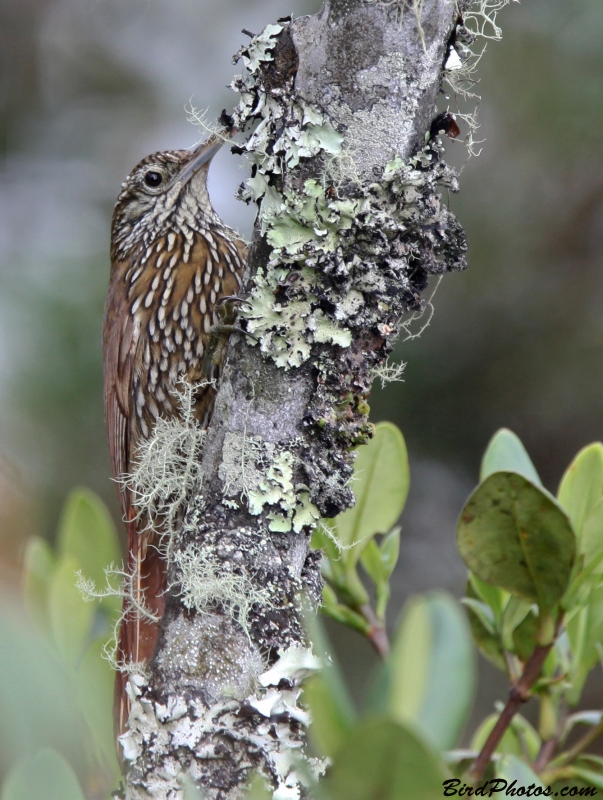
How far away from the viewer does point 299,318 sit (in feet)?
4.36

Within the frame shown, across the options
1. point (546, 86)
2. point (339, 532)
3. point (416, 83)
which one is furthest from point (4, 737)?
point (546, 86)

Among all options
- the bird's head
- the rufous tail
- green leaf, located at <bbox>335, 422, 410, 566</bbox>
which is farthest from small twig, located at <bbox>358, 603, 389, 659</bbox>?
the bird's head

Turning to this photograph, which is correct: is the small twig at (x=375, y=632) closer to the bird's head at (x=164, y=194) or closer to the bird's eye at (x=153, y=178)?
the bird's head at (x=164, y=194)

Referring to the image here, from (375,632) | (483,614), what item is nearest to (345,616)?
A: (375,632)

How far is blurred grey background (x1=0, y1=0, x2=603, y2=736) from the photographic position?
2801 millimetres

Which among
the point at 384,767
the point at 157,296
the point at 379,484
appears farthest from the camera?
the point at 157,296

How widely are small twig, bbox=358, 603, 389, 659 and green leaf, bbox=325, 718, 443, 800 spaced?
0.83 m

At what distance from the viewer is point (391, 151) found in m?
1.30

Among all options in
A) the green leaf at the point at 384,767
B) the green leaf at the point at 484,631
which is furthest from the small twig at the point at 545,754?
the green leaf at the point at 384,767

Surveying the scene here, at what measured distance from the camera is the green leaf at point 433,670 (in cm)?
90

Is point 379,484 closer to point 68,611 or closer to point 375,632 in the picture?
point 375,632

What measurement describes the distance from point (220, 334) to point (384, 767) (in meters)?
1.17

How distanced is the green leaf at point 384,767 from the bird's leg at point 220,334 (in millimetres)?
859

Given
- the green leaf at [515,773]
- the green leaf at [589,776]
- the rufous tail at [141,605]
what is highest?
the rufous tail at [141,605]
